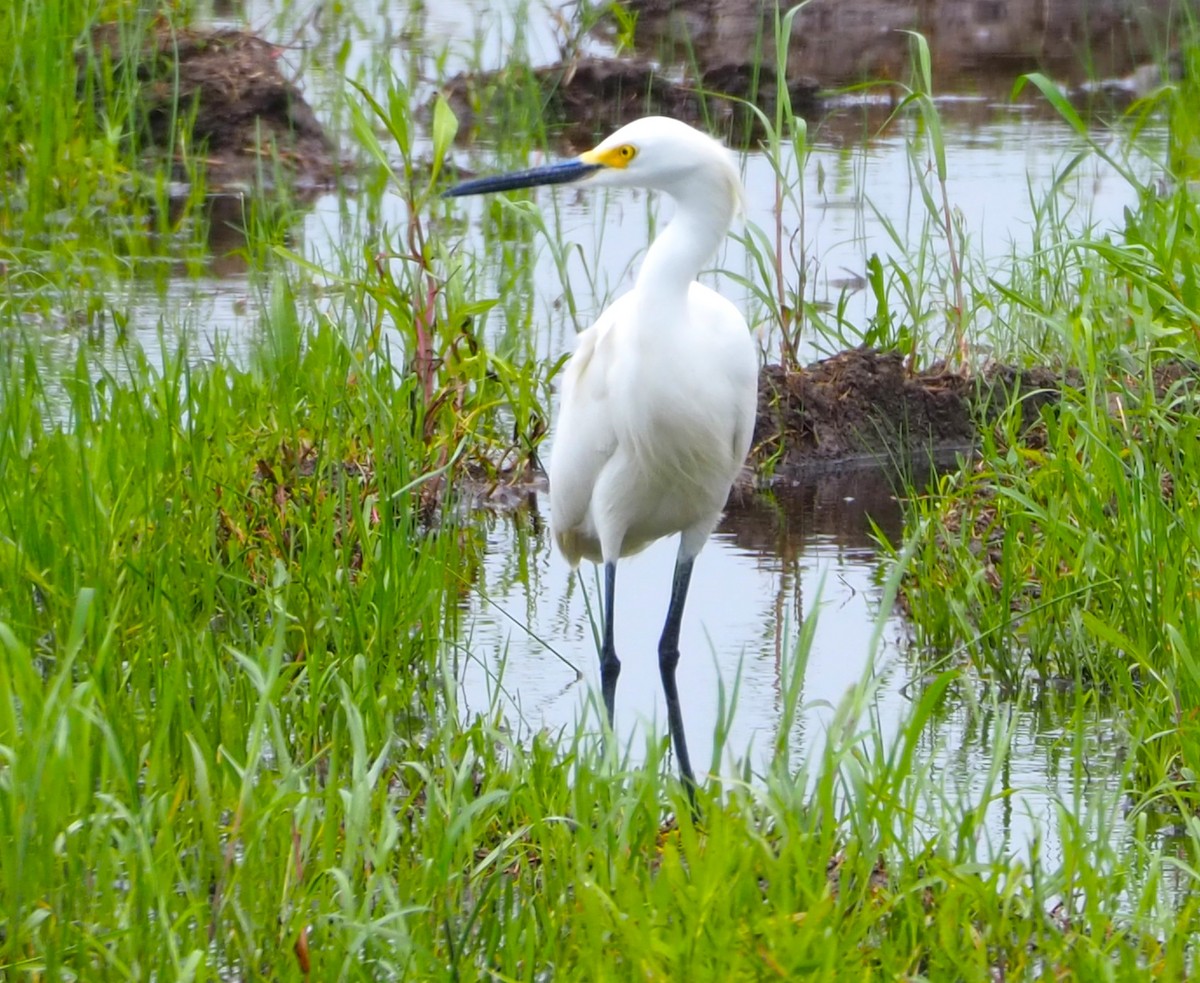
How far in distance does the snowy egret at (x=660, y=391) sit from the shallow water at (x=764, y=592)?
0.18 meters

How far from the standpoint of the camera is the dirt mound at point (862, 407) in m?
5.10

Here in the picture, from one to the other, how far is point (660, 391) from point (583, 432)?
36 cm

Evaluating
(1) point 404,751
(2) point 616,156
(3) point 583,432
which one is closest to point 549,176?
(2) point 616,156

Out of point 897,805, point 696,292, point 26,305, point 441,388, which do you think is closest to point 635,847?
point 897,805

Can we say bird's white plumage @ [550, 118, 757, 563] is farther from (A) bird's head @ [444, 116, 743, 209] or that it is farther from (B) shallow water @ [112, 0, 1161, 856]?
(B) shallow water @ [112, 0, 1161, 856]

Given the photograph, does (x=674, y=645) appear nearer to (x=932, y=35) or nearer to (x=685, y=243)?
(x=685, y=243)

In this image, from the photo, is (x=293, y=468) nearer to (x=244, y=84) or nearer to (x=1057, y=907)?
(x=1057, y=907)

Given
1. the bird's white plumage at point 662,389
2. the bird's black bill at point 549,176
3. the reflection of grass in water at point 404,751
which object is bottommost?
the reflection of grass in water at point 404,751

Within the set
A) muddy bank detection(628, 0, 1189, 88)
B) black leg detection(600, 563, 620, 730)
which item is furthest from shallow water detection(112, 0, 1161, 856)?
muddy bank detection(628, 0, 1189, 88)

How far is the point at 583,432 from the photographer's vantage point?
13.0 ft

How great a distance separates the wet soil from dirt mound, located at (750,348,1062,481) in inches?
122

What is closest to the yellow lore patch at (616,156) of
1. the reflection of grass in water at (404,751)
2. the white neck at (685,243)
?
the white neck at (685,243)

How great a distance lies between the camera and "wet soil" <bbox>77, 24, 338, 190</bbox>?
7.54 m

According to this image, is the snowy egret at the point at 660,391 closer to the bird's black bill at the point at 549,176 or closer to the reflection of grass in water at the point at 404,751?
the bird's black bill at the point at 549,176
